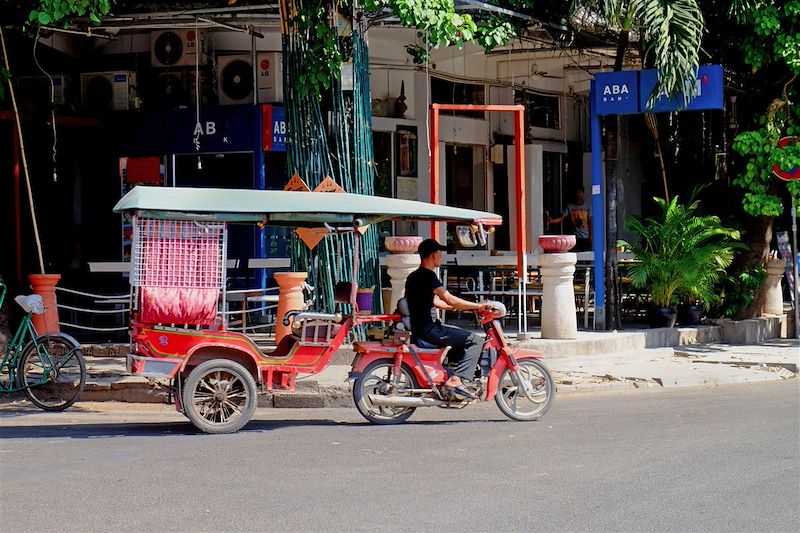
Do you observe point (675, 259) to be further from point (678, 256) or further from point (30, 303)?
point (30, 303)

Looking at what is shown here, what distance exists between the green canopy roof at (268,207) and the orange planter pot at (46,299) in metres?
4.45

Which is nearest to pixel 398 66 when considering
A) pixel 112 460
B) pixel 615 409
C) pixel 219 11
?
pixel 219 11

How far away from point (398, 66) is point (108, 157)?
208 inches

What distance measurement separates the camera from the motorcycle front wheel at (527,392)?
999 cm

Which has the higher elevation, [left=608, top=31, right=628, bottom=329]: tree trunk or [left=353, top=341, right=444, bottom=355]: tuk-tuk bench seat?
[left=608, top=31, right=628, bottom=329]: tree trunk

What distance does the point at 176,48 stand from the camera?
61.1 feet

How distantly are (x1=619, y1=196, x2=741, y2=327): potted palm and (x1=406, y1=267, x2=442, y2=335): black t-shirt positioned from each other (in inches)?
263

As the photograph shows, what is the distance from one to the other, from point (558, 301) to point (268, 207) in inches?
222

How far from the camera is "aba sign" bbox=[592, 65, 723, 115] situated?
1474cm

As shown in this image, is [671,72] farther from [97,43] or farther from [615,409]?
[97,43]

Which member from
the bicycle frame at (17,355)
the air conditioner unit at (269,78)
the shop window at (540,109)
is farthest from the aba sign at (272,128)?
the bicycle frame at (17,355)

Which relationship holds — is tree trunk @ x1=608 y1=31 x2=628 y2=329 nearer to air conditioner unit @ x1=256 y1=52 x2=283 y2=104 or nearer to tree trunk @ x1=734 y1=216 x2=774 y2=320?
tree trunk @ x1=734 y1=216 x2=774 y2=320

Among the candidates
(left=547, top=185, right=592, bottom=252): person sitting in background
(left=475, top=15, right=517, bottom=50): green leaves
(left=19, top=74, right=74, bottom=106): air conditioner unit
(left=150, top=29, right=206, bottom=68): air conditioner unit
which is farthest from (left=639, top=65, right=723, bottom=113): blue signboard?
(left=19, top=74, right=74, bottom=106): air conditioner unit

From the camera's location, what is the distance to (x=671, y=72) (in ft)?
45.9
